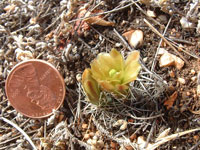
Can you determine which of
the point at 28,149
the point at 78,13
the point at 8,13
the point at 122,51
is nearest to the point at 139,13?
the point at 122,51

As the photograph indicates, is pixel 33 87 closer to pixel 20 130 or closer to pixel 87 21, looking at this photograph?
pixel 20 130

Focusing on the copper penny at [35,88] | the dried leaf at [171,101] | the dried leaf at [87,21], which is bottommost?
the dried leaf at [171,101]

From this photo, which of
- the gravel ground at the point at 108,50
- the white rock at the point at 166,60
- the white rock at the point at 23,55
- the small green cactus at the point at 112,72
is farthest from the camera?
the white rock at the point at 23,55

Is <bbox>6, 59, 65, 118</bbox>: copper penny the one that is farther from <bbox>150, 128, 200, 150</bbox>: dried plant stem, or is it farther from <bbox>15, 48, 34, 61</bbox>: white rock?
<bbox>150, 128, 200, 150</bbox>: dried plant stem

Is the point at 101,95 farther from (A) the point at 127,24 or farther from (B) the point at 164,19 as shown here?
(B) the point at 164,19

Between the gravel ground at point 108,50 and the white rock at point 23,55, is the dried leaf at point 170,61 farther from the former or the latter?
the white rock at point 23,55

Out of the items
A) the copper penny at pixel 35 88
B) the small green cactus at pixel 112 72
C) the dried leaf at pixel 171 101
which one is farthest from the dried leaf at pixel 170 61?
the copper penny at pixel 35 88

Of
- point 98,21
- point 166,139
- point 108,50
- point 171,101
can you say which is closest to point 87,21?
point 98,21
